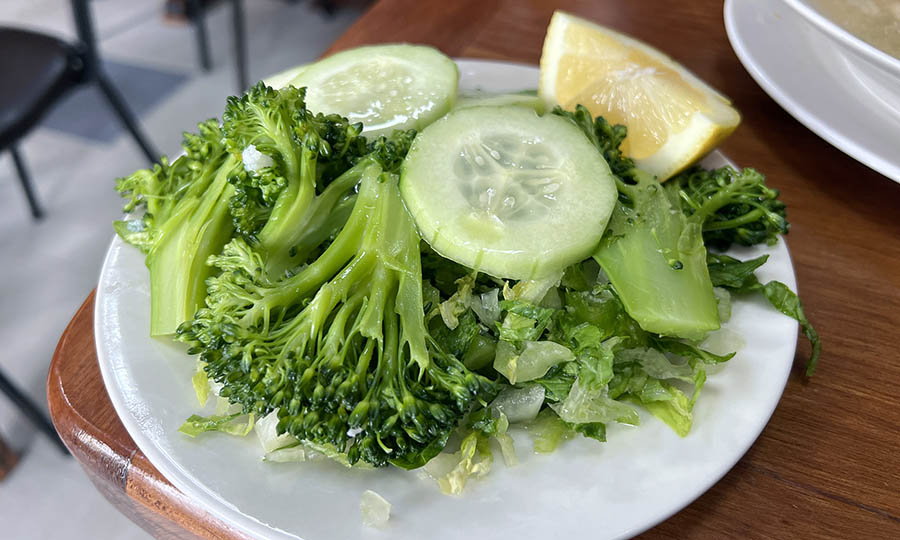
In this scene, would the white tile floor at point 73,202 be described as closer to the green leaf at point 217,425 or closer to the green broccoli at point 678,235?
the green leaf at point 217,425

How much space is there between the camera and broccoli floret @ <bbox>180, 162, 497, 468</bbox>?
33.9 inches

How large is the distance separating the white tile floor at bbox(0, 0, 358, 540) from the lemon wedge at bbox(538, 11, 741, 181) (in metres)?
A: 1.84

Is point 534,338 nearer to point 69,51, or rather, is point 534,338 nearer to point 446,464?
point 446,464

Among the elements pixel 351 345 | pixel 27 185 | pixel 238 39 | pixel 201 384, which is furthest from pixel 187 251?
pixel 238 39

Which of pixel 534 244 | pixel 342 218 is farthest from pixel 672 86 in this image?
pixel 342 218

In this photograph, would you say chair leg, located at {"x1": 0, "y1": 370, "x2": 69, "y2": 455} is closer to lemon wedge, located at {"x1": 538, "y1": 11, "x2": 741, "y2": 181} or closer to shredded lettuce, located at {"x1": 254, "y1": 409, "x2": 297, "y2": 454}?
shredded lettuce, located at {"x1": 254, "y1": 409, "x2": 297, "y2": 454}

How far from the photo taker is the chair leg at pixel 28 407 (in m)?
2.06

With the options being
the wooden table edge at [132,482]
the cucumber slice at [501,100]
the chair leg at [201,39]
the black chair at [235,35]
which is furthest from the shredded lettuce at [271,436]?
the chair leg at [201,39]

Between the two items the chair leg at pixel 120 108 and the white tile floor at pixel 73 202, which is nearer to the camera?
the white tile floor at pixel 73 202

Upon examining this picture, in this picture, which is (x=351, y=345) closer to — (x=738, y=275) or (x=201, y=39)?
(x=738, y=275)

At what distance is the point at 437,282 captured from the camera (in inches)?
41.7

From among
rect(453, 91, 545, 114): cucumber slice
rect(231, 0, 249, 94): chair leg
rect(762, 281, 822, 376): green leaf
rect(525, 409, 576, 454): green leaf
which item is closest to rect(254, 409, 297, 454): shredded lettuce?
rect(525, 409, 576, 454): green leaf

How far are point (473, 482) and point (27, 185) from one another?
2.84 m

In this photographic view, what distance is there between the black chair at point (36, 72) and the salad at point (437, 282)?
4.15 feet
